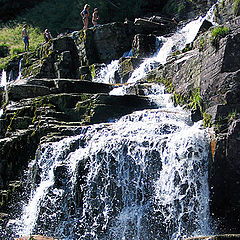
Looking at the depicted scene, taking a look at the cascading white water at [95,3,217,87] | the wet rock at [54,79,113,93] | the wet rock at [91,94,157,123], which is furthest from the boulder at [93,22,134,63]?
the wet rock at [91,94,157,123]

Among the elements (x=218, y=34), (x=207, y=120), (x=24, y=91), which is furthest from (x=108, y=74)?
(x=207, y=120)

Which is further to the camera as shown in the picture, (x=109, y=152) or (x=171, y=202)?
(x=109, y=152)

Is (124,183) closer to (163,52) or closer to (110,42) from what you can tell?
(163,52)

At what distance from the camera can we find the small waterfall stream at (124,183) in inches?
409

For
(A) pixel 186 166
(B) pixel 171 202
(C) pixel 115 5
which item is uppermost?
(C) pixel 115 5

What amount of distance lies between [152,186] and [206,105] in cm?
262

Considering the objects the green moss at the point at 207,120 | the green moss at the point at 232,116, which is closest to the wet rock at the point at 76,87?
the green moss at the point at 207,120

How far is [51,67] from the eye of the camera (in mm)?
22469

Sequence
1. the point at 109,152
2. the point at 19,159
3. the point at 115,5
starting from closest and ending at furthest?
the point at 109,152, the point at 19,159, the point at 115,5

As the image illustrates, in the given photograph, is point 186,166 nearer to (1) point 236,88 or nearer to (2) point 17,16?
(1) point 236,88

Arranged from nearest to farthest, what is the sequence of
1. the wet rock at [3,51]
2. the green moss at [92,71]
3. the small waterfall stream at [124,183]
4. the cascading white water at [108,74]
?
the small waterfall stream at [124,183] < the cascading white water at [108,74] < the green moss at [92,71] < the wet rock at [3,51]

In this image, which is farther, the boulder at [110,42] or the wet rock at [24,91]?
the boulder at [110,42]

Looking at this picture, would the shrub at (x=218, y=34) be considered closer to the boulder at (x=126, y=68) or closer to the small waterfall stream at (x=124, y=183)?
the small waterfall stream at (x=124, y=183)

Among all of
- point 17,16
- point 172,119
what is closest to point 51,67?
point 172,119
